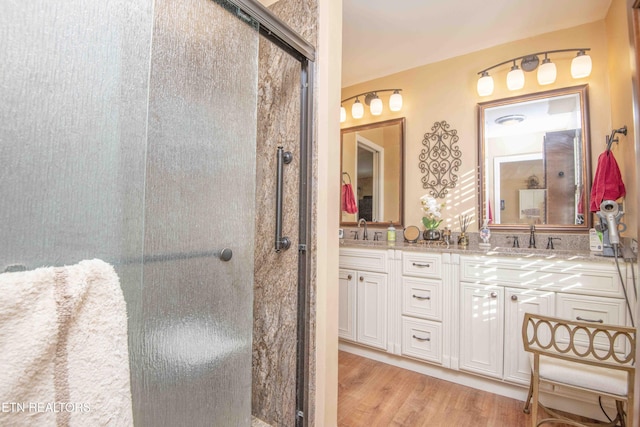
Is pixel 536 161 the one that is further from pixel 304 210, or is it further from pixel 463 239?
pixel 304 210

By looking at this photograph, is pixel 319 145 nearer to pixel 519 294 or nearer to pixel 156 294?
pixel 156 294

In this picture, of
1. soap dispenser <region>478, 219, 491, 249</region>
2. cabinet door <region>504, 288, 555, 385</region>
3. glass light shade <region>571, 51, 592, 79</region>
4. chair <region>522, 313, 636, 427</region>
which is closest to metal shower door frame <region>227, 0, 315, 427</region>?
chair <region>522, 313, 636, 427</region>

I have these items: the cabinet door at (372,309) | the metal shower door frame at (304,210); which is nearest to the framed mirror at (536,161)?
the cabinet door at (372,309)

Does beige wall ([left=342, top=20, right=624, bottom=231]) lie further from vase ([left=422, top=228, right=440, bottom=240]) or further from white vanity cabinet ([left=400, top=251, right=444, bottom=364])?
white vanity cabinet ([left=400, top=251, right=444, bottom=364])

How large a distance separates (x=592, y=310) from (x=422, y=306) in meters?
0.95

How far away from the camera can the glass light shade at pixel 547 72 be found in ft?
7.13

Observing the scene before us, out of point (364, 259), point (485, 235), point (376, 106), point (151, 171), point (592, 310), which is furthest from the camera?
point (376, 106)

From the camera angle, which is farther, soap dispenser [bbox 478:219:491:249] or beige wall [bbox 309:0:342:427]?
soap dispenser [bbox 478:219:491:249]

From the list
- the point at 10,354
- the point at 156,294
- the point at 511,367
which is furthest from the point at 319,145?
the point at 511,367

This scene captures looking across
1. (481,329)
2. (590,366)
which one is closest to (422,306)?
(481,329)

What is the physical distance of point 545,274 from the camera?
69.3 inches

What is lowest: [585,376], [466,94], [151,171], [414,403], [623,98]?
[414,403]

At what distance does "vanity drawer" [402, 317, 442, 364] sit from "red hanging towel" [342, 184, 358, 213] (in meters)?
1.22

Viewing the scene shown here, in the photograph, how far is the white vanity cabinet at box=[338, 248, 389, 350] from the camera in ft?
A: 7.57
